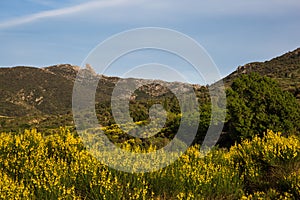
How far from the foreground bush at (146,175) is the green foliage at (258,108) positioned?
1694 cm

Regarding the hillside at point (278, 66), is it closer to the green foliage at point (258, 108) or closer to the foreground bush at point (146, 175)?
the green foliage at point (258, 108)

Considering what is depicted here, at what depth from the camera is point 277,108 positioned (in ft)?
90.0

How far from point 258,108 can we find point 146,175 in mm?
21618

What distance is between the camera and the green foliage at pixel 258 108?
1035 inches

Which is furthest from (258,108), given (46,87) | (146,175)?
(46,87)

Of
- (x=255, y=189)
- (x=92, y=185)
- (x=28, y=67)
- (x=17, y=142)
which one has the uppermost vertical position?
(x=28, y=67)

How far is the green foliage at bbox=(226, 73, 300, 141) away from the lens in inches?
A: 1035

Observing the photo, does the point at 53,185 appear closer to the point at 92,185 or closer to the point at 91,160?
the point at 92,185

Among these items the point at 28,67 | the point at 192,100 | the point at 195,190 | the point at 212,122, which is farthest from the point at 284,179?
the point at 28,67

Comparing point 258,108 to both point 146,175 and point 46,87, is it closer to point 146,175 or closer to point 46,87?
point 146,175

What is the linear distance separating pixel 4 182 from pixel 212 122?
25.2m

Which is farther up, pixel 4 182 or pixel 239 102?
pixel 239 102

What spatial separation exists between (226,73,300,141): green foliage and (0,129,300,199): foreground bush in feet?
55.6

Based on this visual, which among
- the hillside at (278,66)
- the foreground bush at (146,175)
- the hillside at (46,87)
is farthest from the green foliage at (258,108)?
the hillside at (278,66)
